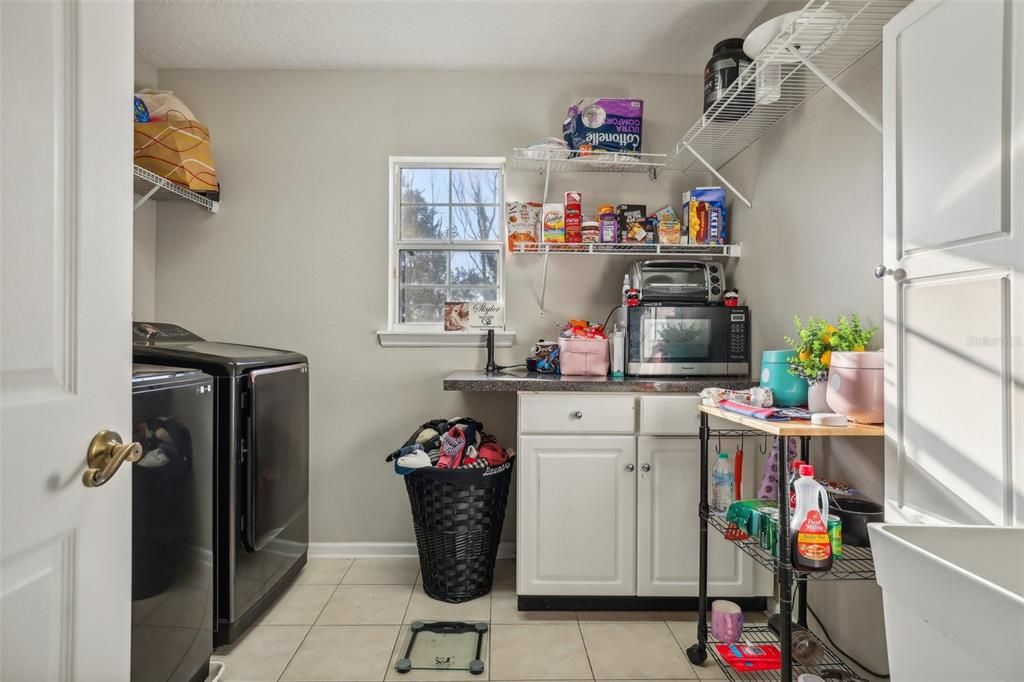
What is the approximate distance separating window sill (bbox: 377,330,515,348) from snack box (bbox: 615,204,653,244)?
0.72m

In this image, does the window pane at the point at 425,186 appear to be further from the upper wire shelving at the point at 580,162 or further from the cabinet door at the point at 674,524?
the cabinet door at the point at 674,524

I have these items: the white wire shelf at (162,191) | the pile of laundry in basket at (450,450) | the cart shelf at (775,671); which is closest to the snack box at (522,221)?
the pile of laundry in basket at (450,450)

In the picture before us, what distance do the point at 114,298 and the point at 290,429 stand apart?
163cm

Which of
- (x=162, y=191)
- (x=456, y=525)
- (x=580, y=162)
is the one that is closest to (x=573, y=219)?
(x=580, y=162)

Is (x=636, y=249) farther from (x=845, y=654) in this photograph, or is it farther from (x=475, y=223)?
(x=845, y=654)

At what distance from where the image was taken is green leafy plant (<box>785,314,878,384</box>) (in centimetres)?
145

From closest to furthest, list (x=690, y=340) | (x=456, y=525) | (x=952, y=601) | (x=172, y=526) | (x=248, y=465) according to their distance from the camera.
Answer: (x=952, y=601) < (x=172, y=526) < (x=248, y=465) < (x=456, y=525) < (x=690, y=340)

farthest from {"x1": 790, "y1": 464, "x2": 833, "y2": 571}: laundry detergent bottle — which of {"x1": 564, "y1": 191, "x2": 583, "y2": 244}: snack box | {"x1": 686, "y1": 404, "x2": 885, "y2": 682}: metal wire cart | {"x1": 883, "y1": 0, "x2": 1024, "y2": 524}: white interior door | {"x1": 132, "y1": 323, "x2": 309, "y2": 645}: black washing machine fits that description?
{"x1": 132, "y1": 323, "x2": 309, "y2": 645}: black washing machine

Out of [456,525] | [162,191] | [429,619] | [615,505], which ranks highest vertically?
[162,191]

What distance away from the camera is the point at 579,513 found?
2.09 m

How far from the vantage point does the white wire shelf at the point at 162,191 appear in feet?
7.28

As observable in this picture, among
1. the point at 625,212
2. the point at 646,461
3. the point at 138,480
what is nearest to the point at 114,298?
the point at 138,480

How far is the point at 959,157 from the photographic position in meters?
0.97

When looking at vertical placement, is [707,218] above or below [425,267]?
above
